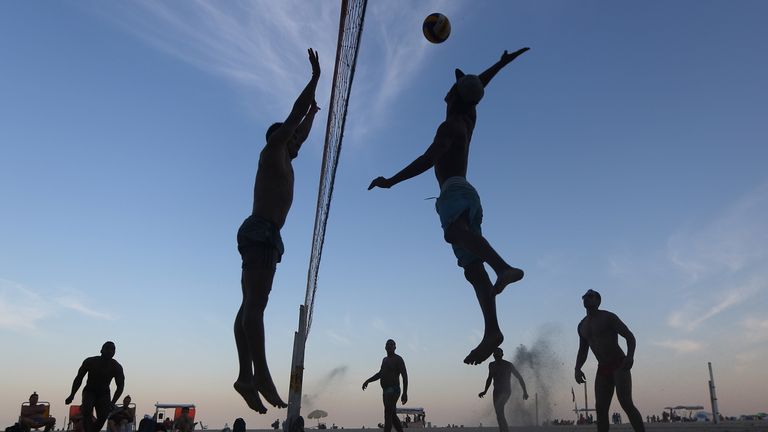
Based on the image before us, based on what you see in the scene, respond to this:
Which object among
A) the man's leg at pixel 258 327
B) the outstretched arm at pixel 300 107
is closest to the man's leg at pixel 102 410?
the man's leg at pixel 258 327

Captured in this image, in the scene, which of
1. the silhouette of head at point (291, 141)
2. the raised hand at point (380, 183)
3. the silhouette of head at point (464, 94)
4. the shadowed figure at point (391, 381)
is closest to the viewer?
the silhouette of head at point (291, 141)

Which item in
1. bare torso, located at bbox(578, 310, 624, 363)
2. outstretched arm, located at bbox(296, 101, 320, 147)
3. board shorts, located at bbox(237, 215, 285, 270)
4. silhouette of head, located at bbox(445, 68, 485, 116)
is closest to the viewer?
Answer: board shorts, located at bbox(237, 215, 285, 270)

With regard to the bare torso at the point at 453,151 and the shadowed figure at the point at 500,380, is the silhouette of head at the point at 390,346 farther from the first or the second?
the bare torso at the point at 453,151

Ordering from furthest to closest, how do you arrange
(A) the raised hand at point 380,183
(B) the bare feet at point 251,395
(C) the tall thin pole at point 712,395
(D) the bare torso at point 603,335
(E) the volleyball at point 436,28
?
1. (C) the tall thin pole at point 712,395
2. (D) the bare torso at point 603,335
3. (E) the volleyball at point 436,28
4. (A) the raised hand at point 380,183
5. (B) the bare feet at point 251,395

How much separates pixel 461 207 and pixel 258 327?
71.9 inches

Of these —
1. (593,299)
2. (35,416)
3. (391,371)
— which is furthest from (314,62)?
(35,416)

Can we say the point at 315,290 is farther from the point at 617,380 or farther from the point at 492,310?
the point at 492,310

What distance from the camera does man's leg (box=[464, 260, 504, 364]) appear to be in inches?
165

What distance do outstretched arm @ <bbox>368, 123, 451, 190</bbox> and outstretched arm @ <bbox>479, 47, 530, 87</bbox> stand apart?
2.26ft

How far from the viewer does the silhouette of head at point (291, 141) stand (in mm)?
4504

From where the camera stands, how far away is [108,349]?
9086 millimetres

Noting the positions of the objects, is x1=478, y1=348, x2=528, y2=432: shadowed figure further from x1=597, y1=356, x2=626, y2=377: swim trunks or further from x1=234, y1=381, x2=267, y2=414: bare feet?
x1=234, y1=381, x2=267, y2=414: bare feet

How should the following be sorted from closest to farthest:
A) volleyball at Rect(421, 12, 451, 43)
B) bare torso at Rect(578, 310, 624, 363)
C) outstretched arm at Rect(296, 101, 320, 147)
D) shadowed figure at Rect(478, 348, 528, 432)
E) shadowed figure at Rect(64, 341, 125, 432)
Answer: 1. outstretched arm at Rect(296, 101, 320, 147)
2. volleyball at Rect(421, 12, 451, 43)
3. bare torso at Rect(578, 310, 624, 363)
4. shadowed figure at Rect(64, 341, 125, 432)
5. shadowed figure at Rect(478, 348, 528, 432)

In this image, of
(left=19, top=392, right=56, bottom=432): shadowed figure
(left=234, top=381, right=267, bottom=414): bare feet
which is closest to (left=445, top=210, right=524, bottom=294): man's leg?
(left=234, top=381, right=267, bottom=414): bare feet
